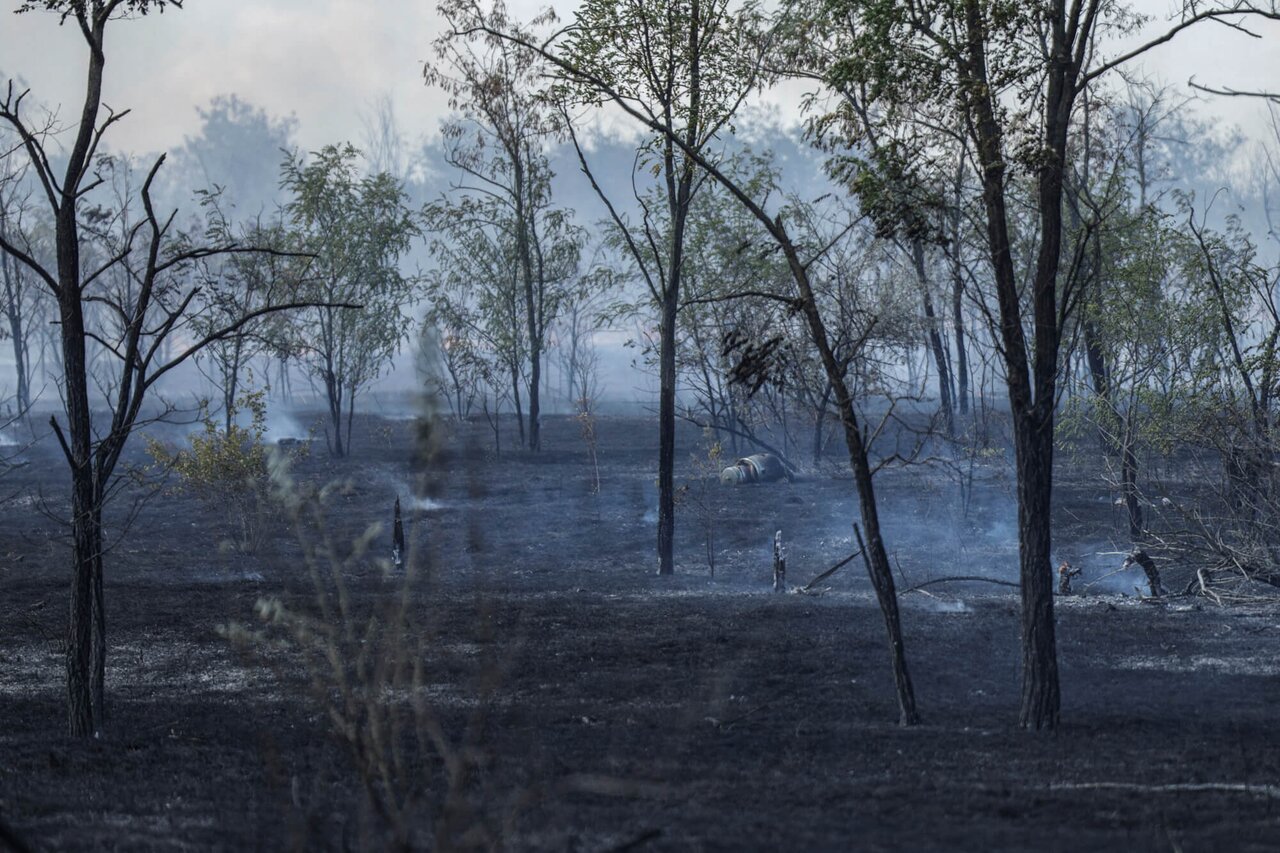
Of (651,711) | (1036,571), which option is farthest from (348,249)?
(1036,571)

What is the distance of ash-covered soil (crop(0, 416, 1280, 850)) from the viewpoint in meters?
6.18

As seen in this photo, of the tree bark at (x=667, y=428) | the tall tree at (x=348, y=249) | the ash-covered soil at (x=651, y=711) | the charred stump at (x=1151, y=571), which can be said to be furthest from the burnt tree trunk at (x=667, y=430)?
the tall tree at (x=348, y=249)

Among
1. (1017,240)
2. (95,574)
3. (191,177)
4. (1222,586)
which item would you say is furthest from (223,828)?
(191,177)

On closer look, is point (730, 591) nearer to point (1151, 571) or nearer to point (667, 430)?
point (667, 430)

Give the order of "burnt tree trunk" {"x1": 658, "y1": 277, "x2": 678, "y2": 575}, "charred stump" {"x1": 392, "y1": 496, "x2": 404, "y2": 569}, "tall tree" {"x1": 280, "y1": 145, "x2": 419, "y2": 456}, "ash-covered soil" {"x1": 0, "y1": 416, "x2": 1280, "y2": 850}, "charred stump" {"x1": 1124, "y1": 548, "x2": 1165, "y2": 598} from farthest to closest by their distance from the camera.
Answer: "tall tree" {"x1": 280, "y1": 145, "x2": 419, "y2": 456} → "charred stump" {"x1": 392, "y1": 496, "x2": 404, "y2": 569} → "burnt tree trunk" {"x1": 658, "y1": 277, "x2": 678, "y2": 575} → "charred stump" {"x1": 1124, "y1": 548, "x2": 1165, "y2": 598} → "ash-covered soil" {"x1": 0, "y1": 416, "x2": 1280, "y2": 850}

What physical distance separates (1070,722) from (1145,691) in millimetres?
2029

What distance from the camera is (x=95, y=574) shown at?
945 cm

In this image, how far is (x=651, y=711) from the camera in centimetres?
1035

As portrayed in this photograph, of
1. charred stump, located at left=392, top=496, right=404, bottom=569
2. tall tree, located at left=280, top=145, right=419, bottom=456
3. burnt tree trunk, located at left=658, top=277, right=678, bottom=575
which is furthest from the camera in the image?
tall tree, located at left=280, top=145, right=419, bottom=456

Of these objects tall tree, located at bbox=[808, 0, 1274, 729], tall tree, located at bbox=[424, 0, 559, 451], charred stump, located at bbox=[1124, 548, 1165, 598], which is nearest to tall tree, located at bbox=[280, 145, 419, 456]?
tall tree, located at bbox=[424, 0, 559, 451]

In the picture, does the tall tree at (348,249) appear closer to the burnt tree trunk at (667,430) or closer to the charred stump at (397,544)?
the charred stump at (397,544)

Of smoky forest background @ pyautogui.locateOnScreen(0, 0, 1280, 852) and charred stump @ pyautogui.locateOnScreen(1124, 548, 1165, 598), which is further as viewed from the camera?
charred stump @ pyautogui.locateOnScreen(1124, 548, 1165, 598)

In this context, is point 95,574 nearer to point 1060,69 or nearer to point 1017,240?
point 1060,69

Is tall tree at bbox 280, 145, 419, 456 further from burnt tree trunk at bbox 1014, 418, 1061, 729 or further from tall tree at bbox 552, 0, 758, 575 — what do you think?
burnt tree trunk at bbox 1014, 418, 1061, 729
